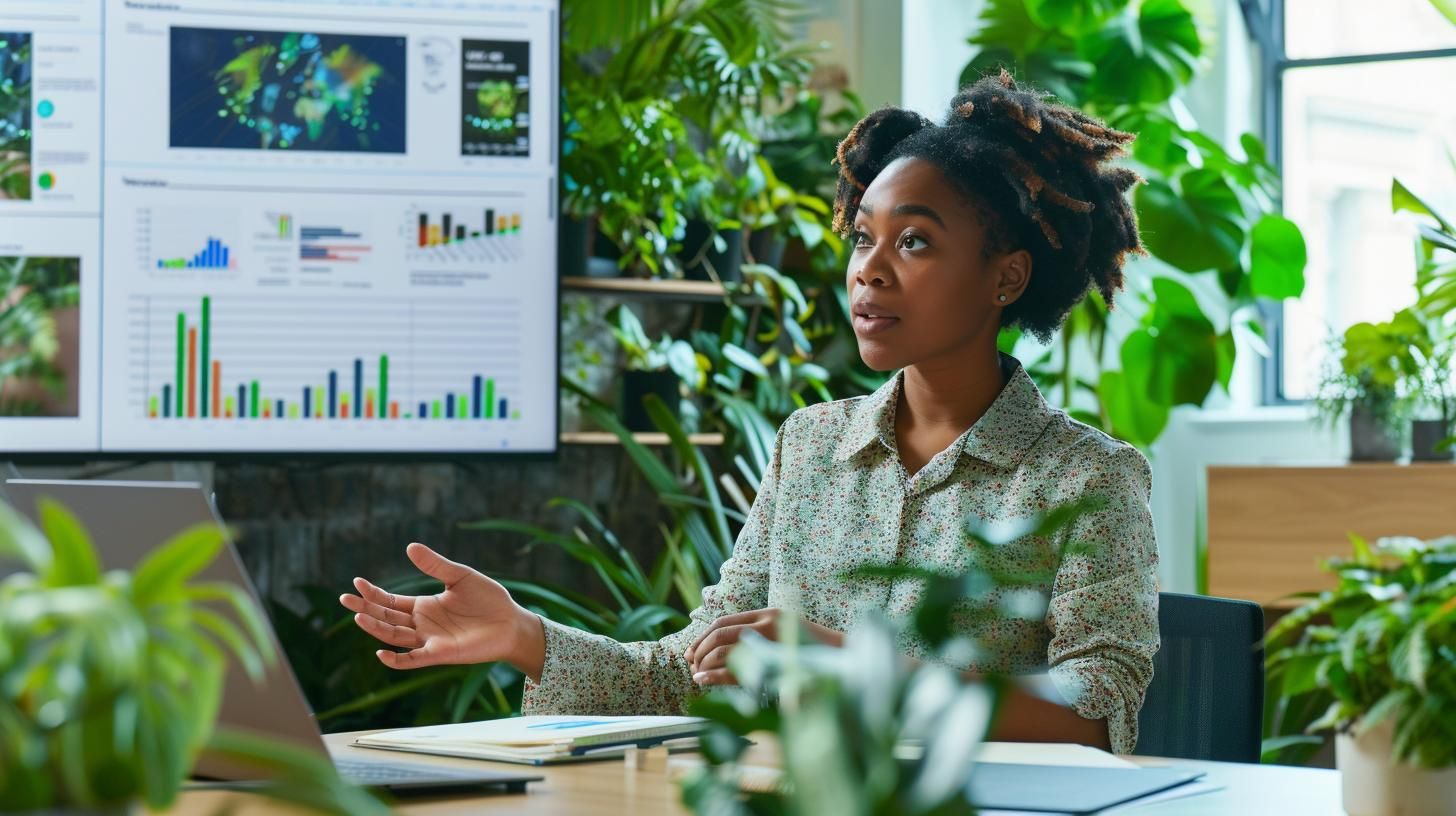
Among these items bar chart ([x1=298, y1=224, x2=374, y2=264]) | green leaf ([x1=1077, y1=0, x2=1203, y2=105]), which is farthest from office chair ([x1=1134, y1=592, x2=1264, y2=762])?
green leaf ([x1=1077, y1=0, x2=1203, y2=105])

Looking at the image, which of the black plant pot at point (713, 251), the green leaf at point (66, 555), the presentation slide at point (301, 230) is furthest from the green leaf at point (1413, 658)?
the black plant pot at point (713, 251)

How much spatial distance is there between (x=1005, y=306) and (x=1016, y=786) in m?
0.88

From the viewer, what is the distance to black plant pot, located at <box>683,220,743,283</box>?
3.18m

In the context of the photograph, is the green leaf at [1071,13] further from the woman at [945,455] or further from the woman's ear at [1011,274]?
the woman's ear at [1011,274]

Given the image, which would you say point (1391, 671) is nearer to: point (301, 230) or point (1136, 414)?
point (301, 230)

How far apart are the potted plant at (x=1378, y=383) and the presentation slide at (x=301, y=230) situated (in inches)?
62.9

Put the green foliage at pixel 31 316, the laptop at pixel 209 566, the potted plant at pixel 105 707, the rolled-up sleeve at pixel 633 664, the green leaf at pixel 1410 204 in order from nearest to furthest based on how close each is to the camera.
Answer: the potted plant at pixel 105 707
the laptop at pixel 209 566
the rolled-up sleeve at pixel 633 664
the green leaf at pixel 1410 204
the green foliage at pixel 31 316

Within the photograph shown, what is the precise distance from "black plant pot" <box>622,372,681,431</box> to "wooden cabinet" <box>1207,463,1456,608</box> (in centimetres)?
109

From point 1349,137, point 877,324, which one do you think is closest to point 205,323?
point 877,324

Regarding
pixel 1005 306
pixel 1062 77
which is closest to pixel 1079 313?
pixel 1062 77

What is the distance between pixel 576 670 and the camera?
5.45ft

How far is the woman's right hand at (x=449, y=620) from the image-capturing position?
4.92 feet

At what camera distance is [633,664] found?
5.63ft

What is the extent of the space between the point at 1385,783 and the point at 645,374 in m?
2.26
